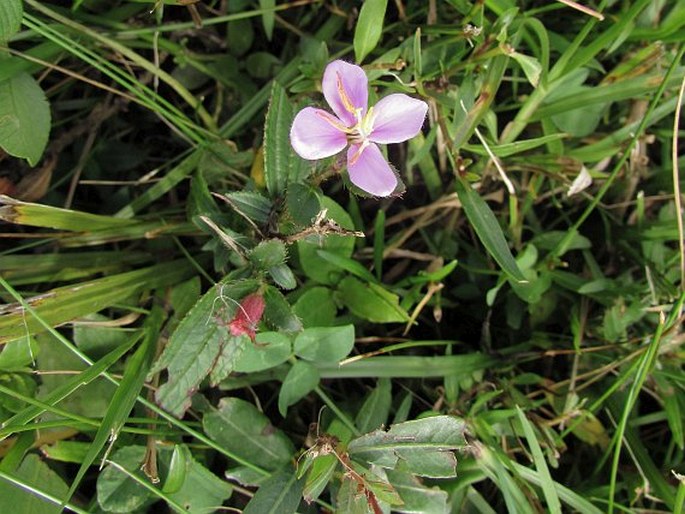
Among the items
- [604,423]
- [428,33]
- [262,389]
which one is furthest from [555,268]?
[262,389]

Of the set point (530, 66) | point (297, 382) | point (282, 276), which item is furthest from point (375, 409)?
point (530, 66)

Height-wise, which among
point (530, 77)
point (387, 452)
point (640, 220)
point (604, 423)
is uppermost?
point (530, 77)

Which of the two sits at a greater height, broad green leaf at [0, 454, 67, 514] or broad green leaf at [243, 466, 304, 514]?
broad green leaf at [243, 466, 304, 514]

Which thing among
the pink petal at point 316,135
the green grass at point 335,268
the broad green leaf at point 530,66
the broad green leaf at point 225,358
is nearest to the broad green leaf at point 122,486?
the green grass at point 335,268

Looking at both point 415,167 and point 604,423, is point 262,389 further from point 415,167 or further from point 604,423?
point 604,423

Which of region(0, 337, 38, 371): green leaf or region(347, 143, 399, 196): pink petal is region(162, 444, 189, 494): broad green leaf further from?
region(347, 143, 399, 196): pink petal

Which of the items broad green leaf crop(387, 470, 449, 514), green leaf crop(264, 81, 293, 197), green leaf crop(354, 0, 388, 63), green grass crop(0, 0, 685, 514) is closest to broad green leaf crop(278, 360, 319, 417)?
green grass crop(0, 0, 685, 514)

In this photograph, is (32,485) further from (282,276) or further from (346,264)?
(346,264)
